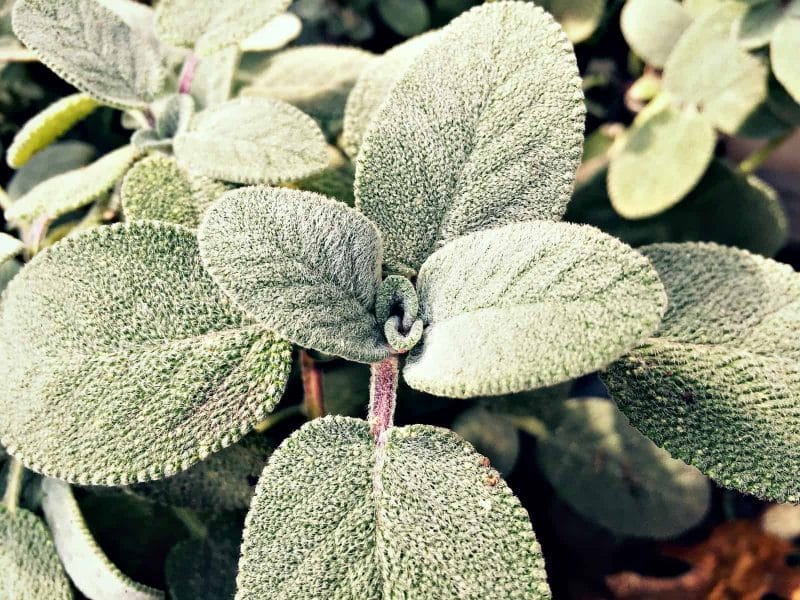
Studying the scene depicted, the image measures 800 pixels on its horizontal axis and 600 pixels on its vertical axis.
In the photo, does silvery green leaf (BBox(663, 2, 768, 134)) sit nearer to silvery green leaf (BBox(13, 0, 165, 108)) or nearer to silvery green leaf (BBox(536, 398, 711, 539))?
silvery green leaf (BBox(536, 398, 711, 539))

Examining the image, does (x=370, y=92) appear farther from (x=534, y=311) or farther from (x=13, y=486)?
(x=13, y=486)

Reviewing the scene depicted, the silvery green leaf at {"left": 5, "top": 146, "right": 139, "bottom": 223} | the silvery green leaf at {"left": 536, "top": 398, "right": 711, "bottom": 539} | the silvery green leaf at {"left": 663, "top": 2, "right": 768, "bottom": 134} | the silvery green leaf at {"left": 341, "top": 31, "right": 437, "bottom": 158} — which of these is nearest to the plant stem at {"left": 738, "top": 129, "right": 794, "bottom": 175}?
the silvery green leaf at {"left": 663, "top": 2, "right": 768, "bottom": 134}

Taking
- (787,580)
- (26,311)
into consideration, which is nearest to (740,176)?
(787,580)

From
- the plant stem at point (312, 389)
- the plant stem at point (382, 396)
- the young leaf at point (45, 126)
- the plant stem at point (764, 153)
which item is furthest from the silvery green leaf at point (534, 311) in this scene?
the plant stem at point (764, 153)

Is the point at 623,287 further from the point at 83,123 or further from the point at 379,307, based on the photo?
the point at 83,123

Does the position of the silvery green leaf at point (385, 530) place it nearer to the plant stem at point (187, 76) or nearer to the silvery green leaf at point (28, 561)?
the silvery green leaf at point (28, 561)

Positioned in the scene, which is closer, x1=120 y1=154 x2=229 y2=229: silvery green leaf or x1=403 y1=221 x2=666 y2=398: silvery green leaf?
x1=403 y1=221 x2=666 y2=398: silvery green leaf
